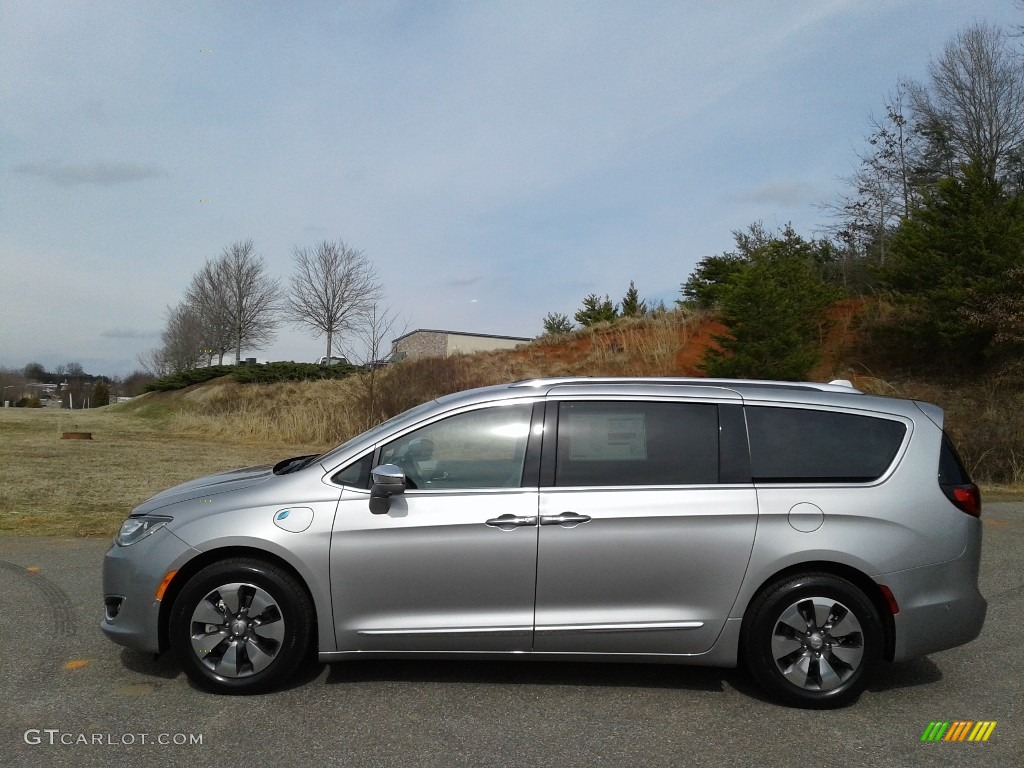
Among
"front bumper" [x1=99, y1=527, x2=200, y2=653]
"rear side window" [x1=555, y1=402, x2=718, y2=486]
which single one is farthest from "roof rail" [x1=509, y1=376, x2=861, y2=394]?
"front bumper" [x1=99, y1=527, x2=200, y2=653]

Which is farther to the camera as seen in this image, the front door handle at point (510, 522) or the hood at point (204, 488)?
the hood at point (204, 488)

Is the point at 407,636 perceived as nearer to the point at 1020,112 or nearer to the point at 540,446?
the point at 540,446

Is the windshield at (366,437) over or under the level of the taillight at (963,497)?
over

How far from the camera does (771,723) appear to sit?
4.34m

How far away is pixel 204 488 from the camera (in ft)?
16.5

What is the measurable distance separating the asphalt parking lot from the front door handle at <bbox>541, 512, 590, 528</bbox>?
929 millimetres

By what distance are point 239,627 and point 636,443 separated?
2335mm

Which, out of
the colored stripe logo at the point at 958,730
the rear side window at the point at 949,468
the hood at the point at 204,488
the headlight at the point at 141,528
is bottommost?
the colored stripe logo at the point at 958,730

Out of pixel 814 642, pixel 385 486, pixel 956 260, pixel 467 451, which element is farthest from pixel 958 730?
pixel 956 260

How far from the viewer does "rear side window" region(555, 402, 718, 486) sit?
4750 mm

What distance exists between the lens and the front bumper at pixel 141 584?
461cm

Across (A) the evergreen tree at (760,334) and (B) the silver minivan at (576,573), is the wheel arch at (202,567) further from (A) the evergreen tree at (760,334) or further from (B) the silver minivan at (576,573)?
(A) the evergreen tree at (760,334)

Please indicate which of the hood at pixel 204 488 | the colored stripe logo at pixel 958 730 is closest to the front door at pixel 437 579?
the hood at pixel 204 488

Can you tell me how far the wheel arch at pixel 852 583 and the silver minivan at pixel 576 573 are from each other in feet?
0.03
